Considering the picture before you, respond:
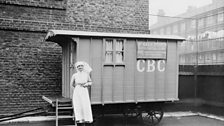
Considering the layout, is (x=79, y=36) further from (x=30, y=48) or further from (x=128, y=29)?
(x=128, y=29)

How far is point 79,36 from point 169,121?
4.71 m

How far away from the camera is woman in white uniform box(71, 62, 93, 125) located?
7258 mm

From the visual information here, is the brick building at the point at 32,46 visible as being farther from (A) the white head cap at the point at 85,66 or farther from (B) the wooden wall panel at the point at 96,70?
(A) the white head cap at the point at 85,66

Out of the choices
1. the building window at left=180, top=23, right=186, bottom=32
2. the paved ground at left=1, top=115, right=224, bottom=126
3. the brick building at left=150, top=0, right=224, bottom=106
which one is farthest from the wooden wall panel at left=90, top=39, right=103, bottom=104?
the building window at left=180, top=23, right=186, bottom=32

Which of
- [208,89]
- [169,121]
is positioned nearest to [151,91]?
[169,121]

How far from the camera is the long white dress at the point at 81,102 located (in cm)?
725

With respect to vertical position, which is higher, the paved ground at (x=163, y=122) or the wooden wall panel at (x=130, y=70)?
the wooden wall panel at (x=130, y=70)

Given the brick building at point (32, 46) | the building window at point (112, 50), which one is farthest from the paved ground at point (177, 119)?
the building window at point (112, 50)

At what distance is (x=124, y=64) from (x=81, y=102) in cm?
178

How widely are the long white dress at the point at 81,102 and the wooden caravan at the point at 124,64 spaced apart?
36 cm

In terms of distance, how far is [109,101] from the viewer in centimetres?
780

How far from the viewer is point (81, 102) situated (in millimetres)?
7273

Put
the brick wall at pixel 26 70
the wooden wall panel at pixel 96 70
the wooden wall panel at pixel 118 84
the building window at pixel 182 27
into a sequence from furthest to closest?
the building window at pixel 182 27, the brick wall at pixel 26 70, the wooden wall panel at pixel 118 84, the wooden wall panel at pixel 96 70

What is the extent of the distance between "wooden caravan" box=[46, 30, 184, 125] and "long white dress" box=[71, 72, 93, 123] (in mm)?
357
